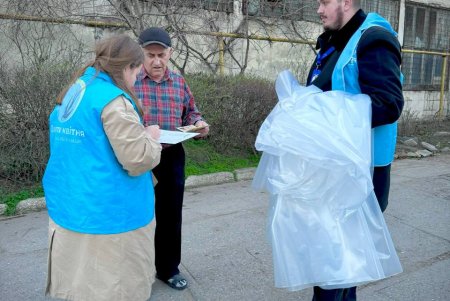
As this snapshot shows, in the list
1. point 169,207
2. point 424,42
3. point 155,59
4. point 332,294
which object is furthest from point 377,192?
point 424,42

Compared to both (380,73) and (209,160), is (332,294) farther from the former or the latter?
(209,160)

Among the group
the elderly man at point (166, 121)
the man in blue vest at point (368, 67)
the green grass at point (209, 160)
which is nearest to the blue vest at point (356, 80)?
the man in blue vest at point (368, 67)

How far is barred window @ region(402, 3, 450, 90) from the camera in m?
12.4

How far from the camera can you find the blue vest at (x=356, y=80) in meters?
2.03

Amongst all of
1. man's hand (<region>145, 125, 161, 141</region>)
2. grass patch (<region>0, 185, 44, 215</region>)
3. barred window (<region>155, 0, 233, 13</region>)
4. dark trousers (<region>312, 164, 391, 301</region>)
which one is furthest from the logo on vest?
barred window (<region>155, 0, 233, 13</region>)

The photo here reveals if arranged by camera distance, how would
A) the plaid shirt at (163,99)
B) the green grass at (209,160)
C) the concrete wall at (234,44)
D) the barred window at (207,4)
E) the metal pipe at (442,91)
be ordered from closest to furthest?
1. the plaid shirt at (163,99)
2. the green grass at (209,160)
3. the concrete wall at (234,44)
4. the barred window at (207,4)
5. the metal pipe at (442,91)

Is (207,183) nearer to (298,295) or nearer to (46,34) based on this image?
(298,295)

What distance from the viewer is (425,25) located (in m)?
12.7

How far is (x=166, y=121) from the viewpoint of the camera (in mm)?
2875

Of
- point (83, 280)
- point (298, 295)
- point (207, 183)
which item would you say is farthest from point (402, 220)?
point (83, 280)

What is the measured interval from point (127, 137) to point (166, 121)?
3.36 feet

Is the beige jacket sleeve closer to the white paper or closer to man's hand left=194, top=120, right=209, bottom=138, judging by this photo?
the white paper

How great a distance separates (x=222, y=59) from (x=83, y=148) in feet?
22.8

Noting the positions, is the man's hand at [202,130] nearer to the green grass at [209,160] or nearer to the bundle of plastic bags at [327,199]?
the bundle of plastic bags at [327,199]
